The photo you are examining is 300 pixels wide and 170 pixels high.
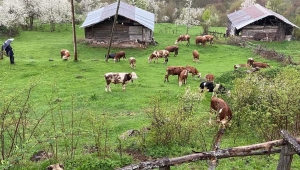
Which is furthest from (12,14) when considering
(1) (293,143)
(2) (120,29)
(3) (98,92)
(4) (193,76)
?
(1) (293,143)

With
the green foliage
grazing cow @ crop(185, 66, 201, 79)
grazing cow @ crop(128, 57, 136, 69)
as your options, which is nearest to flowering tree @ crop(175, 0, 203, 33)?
grazing cow @ crop(128, 57, 136, 69)

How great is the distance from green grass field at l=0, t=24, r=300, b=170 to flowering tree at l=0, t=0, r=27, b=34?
20.8 ft

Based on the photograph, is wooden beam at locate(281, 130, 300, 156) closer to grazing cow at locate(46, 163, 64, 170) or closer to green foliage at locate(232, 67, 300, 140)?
green foliage at locate(232, 67, 300, 140)

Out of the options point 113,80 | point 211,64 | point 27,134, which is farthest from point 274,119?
point 211,64

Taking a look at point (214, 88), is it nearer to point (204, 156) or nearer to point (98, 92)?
point (98, 92)

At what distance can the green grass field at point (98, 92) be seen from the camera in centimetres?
947

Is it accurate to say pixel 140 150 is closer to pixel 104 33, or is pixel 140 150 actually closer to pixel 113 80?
pixel 113 80

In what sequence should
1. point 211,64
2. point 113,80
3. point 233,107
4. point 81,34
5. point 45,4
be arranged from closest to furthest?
point 233,107, point 113,80, point 211,64, point 81,34, point 45,4

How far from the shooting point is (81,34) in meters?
41.1

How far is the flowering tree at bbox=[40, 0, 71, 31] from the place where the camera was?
43.1 m

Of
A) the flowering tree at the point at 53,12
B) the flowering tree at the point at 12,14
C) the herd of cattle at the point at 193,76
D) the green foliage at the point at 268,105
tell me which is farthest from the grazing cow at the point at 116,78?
the flowering tree at the point at 53,12

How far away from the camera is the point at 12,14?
38.2m

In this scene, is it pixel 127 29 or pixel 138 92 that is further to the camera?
pixel 127 29

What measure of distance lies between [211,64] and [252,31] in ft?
48.5
